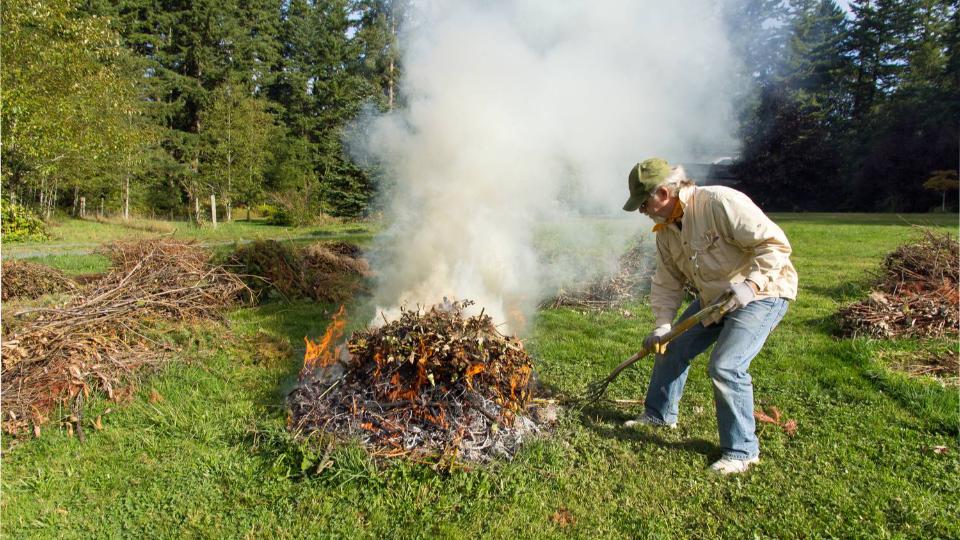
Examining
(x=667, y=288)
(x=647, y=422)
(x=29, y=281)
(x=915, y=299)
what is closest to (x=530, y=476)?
(x=647, y=422)

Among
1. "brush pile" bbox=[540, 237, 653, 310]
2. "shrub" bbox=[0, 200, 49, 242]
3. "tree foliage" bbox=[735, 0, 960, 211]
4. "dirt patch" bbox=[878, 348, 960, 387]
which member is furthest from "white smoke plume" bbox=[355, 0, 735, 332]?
"tree foliage" bbox=[735, 0, 960, 211]

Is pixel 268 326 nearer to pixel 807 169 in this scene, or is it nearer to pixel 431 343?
pixel 431 343

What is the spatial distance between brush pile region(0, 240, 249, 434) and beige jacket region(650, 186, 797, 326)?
4.41m

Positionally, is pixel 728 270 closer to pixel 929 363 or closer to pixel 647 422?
pixel 647 422

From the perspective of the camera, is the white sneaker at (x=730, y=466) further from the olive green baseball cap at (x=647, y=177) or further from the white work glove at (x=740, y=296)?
the olive green baseball cap at (x=647, y=177)

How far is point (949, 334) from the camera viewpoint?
17.1ft

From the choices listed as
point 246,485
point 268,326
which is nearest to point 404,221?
point 268,326

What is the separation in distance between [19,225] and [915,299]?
2161cm

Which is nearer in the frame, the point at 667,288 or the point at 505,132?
the point at 667,288

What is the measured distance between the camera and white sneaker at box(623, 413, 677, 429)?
3.78 metres

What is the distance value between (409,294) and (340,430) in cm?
174

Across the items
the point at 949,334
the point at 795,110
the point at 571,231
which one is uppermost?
the point at 795,110

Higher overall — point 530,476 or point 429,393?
point 429,393

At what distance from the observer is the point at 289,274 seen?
7.66 m
